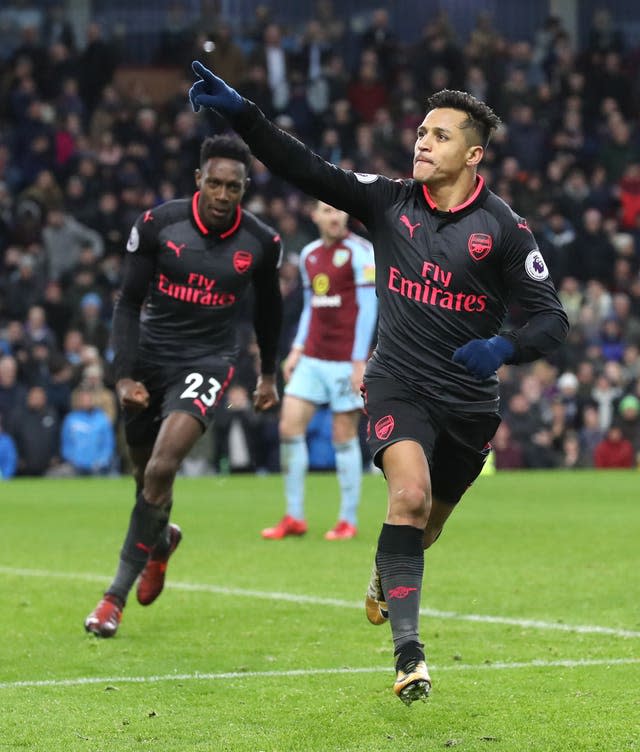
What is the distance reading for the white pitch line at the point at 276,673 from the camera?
277 inches

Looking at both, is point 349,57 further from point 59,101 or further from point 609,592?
point 609,592

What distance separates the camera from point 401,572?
6344 mm

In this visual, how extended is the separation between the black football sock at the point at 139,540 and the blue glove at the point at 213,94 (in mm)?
2907

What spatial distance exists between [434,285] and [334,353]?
23.3ft

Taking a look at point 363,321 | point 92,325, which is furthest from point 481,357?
point 92,325

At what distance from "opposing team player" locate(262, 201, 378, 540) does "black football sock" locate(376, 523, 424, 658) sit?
7.23 meters

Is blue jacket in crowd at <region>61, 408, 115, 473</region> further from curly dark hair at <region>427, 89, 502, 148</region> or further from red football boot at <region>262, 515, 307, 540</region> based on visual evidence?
curly dark hair at <region>427, 89, 502, 148</region>

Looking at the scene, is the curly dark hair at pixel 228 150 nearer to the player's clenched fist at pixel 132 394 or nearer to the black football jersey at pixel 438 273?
the player's clenched fist at pixel 132 394

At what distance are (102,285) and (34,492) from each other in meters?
5.43

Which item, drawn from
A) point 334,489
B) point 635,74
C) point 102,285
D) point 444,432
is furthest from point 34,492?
point 635,74

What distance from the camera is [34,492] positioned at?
1906cm

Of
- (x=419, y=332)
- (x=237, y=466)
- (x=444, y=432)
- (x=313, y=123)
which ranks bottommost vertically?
(x=237, y=466)

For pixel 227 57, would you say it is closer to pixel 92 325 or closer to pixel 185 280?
pixel 92 325

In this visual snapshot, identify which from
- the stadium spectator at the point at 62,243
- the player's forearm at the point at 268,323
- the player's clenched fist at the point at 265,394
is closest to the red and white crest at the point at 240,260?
the player's forearm at the point at 268,323
